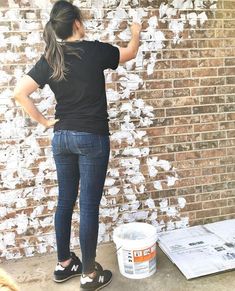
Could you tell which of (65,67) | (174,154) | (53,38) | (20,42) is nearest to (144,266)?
(174,154)

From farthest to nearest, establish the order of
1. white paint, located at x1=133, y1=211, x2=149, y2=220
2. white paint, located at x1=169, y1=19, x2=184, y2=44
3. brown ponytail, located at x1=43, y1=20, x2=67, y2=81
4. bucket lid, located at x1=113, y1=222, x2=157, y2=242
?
1. white paint, located at x1=133, y1=211, x2=149, y2=220
2. white paint, located at x1=169, y1=19, x2=184, y2=44
3. bucket lid, located at x1=113, y1=222, x2=157, y2=242
4. brown ponytail, located at x1=43, y1=20, x2=67, y2=81

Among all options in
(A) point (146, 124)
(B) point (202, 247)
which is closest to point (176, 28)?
(A) point (146, 124)

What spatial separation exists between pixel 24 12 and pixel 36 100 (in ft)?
1.96

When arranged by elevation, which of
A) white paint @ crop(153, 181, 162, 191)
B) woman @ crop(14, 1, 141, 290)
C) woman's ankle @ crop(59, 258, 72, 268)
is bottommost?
woman's ankle @ crop(59, 258, 72, 268)

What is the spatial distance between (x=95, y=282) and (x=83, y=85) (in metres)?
1.18

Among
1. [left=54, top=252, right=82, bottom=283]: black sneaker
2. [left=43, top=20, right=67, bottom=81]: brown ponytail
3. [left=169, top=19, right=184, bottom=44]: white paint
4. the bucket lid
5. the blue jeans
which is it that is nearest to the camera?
[left=43, top=20, right=67, bottom=81]: brown ponytail

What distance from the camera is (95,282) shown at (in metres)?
2.20

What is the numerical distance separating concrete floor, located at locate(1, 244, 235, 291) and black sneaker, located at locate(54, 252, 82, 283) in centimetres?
3

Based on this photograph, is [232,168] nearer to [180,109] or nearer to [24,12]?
[180,109]

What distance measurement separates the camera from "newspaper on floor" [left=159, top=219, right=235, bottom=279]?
2.35 metres

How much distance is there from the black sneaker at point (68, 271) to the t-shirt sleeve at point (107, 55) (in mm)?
1260

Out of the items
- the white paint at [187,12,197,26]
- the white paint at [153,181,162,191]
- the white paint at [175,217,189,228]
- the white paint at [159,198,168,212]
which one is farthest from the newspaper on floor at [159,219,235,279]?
the white paint at [187,12,197,26]

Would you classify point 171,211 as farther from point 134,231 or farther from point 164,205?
point 134,231

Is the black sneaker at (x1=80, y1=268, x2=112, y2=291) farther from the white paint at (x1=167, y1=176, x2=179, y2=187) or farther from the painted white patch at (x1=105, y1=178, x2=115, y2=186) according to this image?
the white paint at (x1=167, y1=176, x2=179, y2=187)
